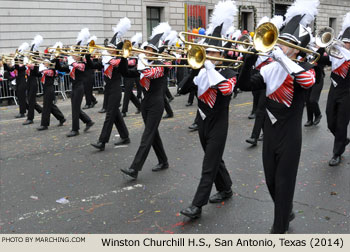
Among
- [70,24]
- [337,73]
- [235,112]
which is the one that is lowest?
[235,112]

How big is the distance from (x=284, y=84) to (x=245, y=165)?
3.03 m

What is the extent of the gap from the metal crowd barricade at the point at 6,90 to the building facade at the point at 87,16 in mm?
4122

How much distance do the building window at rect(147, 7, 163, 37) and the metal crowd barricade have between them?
36.6 ft

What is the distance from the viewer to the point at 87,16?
21.3 metres

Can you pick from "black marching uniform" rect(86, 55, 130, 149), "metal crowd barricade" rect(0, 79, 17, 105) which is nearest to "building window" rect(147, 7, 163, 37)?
"metal crowd barricade" rect(0, 79, 17, 105)

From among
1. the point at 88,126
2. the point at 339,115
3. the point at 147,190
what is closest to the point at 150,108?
the point at 147,190

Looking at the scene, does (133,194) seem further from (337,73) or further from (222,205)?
(337,73)

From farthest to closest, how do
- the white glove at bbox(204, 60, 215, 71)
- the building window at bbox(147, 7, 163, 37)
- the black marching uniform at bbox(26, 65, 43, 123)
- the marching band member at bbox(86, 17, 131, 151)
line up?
the building window at bbox(147, 7, 163, 37) → the black marching uniform at bbox(26, 65, 43, 123) → the marching band member at bbox(86, 17, 131, 151) → the white glove at bbox(204, 60, 215, 71)

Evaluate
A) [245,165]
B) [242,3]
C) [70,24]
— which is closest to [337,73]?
[245,165]

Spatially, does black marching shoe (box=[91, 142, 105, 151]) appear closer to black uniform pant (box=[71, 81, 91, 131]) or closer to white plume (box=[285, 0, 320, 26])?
black uniform pant (box=[71, 81, 91, 131])

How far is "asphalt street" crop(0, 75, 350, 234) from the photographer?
442 cm

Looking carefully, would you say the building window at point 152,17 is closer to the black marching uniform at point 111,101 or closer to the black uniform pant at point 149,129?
the black marching uniform at point 111,101

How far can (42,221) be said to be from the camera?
15.1ft

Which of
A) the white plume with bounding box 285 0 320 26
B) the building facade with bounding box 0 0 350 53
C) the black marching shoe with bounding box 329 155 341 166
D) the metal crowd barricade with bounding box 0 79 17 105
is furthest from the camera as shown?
the building facade with bounding box 0 0 350 53
